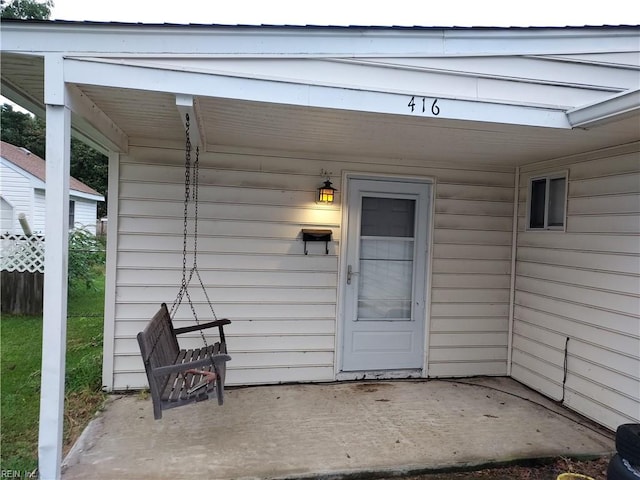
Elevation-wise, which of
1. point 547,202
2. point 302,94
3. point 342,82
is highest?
point 342,82

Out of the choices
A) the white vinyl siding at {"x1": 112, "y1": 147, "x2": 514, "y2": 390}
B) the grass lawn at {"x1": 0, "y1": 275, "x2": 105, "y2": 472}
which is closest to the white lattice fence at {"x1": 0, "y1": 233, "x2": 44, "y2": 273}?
the grass lawn at {"x1": 0, "y1": 275, "x2": 105, "y2": 472}

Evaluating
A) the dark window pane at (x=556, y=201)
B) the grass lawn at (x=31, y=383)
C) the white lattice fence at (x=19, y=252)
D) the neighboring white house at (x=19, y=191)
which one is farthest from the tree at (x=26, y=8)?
the dark window pane at (x=556, y=201)

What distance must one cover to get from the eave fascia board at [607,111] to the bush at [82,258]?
702 cm

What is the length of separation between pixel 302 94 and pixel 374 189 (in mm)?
1757

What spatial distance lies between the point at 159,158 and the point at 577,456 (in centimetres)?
385

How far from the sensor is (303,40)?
94.5 inches

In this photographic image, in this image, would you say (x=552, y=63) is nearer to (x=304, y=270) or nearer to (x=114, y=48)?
(x=304, y=270)

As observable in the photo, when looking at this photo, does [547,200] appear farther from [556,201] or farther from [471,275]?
[471,275]

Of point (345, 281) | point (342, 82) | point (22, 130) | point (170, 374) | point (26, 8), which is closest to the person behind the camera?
point (342, 82)

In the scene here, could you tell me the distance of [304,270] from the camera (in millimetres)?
3846

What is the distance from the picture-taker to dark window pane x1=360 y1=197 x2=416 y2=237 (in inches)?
158

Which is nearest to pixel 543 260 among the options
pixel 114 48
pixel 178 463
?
pixel 178 463

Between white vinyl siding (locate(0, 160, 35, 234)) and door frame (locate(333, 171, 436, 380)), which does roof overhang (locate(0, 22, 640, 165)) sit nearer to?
door frame (locate(333, 171, 436, 380))

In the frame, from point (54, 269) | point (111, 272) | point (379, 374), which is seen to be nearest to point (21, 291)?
point (111, 272)
